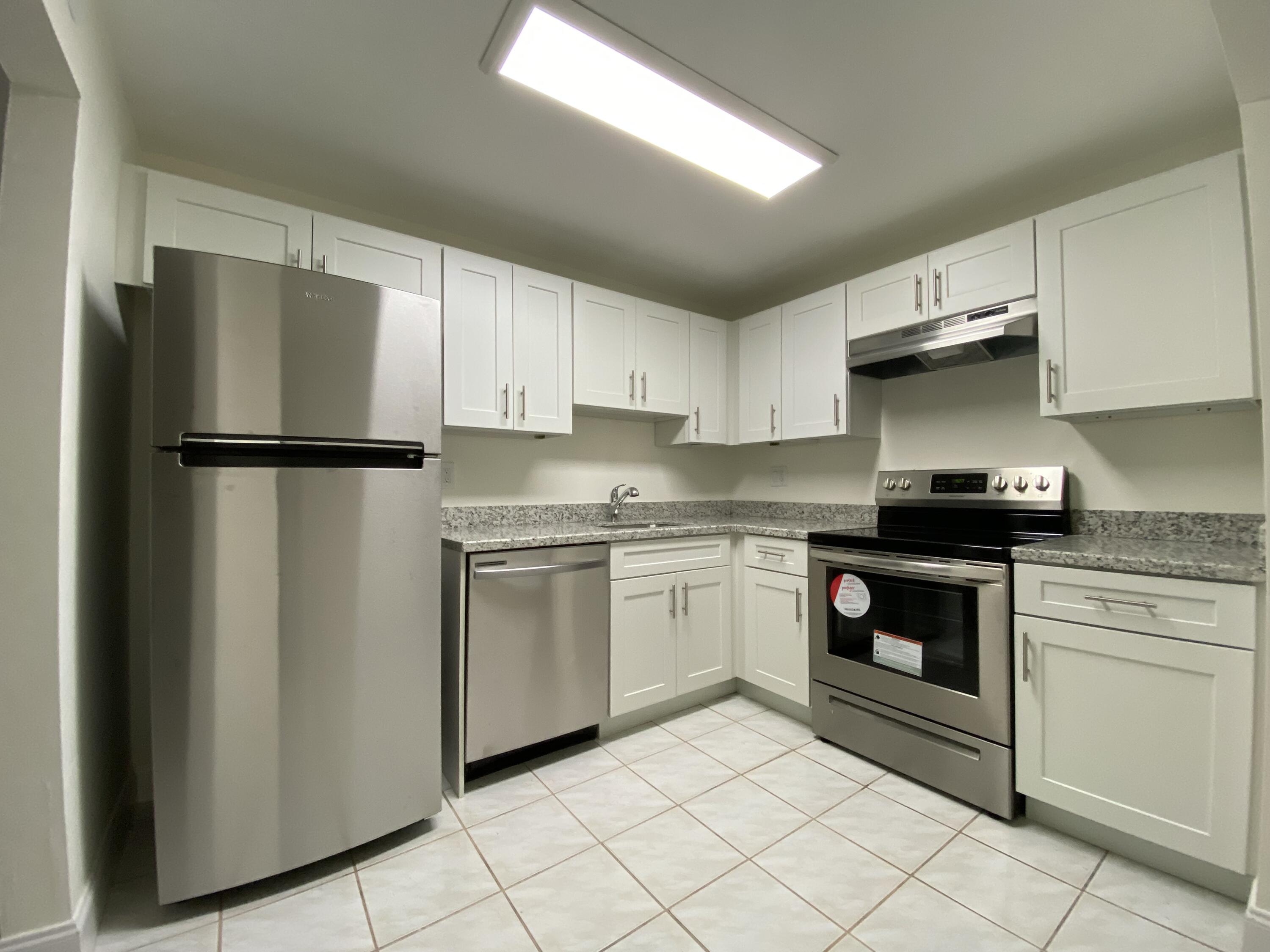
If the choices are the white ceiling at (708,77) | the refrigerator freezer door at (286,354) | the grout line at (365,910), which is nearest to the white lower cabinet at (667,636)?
the grout line at (365,910)

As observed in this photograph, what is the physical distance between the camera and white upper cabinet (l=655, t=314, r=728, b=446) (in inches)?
122

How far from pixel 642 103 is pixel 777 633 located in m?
2.25

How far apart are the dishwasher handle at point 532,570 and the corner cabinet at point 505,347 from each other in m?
0.67

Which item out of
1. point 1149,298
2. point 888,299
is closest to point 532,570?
point 888,299

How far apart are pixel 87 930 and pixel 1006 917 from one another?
228 cm

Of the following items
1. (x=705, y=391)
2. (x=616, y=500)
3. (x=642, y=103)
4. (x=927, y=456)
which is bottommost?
(x=616, y=500)

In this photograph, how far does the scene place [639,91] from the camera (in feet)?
5.30

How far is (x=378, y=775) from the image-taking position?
5.31 feet

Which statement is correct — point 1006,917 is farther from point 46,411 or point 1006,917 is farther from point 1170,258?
point 46,411

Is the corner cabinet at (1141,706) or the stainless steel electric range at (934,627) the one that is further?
the stainless steel electric range at (934,627)

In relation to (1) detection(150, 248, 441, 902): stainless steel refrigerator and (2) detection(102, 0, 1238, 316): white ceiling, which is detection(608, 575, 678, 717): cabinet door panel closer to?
(1) detection(150, 248, 441, 902): stainless steel refrigerator

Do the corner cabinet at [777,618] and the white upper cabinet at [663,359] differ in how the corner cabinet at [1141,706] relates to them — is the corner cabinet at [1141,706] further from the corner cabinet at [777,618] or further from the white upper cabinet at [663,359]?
the white upper cabinet at [663,359]

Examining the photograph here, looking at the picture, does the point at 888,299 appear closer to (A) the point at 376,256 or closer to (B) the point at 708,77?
(B) the point at 708,77

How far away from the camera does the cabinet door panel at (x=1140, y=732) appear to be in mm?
1375
